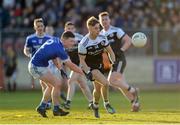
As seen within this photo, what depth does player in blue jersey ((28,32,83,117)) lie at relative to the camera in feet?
59.0

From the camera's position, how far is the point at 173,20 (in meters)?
33.7

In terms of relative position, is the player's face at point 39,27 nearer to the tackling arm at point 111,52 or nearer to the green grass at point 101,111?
the green grass at point 101,111

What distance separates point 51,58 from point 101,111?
3.21 metres

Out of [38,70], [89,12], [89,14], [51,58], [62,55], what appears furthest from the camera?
[89,12]

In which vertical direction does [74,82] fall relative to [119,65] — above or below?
below

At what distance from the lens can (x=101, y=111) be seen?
2078 centimetres

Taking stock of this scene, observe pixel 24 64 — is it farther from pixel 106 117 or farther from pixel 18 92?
pixel 106 117

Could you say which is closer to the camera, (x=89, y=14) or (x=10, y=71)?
(x=10, y=71)

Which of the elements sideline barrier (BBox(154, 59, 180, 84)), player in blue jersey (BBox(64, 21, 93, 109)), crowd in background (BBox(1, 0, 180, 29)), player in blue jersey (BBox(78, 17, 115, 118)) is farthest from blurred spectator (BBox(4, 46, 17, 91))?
player in blue jersey (BBox(78, 17, 115, 118))

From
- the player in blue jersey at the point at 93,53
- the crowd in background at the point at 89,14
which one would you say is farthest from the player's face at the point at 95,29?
the crowd in background at the point at 89,14

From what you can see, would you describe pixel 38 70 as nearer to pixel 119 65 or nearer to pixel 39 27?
pixel 39 27

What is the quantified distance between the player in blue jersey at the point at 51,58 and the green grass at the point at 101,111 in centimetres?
38

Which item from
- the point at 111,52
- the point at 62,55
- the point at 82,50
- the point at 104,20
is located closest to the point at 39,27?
the point at 104,20

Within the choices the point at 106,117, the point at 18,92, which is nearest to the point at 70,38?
the point at 106,117
